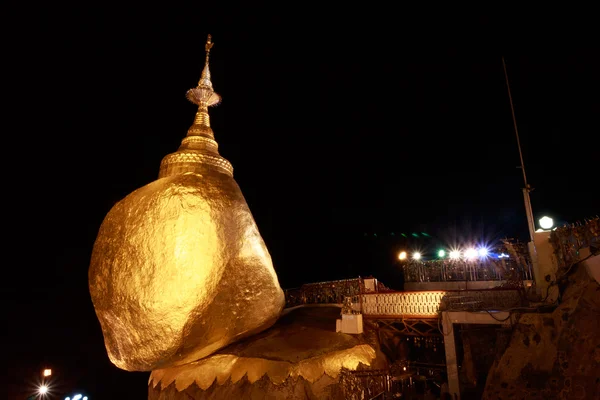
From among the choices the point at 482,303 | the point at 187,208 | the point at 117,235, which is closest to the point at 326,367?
the point at 482,303

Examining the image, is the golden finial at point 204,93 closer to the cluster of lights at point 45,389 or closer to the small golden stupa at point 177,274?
the small golden stupa at point 177,274

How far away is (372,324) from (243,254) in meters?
6.32

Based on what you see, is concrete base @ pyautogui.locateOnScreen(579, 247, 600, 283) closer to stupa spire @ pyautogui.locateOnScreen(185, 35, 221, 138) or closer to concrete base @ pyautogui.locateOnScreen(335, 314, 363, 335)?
concrete base @ pyautogui.locateOnScreen(335, 314, 363, 335)

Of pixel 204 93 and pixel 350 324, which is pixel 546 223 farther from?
pixel 204 93

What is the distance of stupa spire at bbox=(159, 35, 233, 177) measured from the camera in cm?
1148

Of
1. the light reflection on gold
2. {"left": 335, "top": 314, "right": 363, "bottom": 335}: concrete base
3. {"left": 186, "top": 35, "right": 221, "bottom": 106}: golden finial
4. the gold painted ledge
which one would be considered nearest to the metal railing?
{"left": 335, "top": 314, "right": 363, "bottom": 335}: concrete base

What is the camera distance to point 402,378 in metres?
8.79

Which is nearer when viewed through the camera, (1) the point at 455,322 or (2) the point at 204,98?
(1) the point at 455,322

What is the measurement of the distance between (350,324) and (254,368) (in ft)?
13.3

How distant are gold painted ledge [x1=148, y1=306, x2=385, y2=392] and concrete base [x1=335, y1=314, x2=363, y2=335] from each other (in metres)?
0.25

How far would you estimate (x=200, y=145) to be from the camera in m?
12.3

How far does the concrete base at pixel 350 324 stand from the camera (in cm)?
1225

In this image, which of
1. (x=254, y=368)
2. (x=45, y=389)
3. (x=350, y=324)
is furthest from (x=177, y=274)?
(x=45, y=389)

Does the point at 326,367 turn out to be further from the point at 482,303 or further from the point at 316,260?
the point at 316,260
